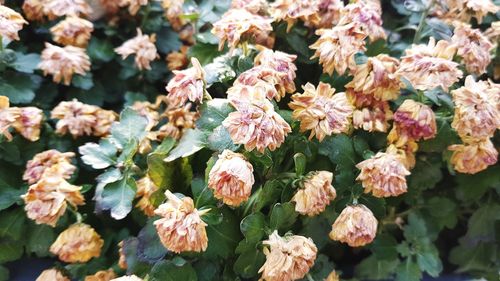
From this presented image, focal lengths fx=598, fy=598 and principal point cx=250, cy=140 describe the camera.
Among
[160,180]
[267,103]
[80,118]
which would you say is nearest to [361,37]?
[267,103]

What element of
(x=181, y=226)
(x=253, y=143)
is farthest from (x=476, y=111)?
(x=181, y=226)

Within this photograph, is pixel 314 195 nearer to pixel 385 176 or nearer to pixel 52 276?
pixel 385 176

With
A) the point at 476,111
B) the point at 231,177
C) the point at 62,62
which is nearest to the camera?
the point at 231,177

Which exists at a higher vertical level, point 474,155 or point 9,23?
point 9,23

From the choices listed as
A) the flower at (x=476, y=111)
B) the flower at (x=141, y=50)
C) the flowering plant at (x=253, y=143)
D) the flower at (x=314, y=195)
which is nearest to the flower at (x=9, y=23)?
the flowering plant at (x=253, y=143)

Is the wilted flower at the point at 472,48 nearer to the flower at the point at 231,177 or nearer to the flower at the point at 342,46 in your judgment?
the flower at the point at 342,46

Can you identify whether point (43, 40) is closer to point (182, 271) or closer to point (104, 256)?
point (104, 256)
